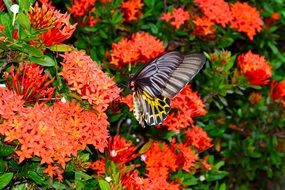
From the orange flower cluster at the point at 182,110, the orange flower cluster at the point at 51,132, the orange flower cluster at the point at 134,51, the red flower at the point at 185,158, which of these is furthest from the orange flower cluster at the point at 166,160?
the orange flower cluster at the point at 51,132

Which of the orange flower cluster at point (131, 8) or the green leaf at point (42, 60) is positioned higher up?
the green leaf at point (42, 60)

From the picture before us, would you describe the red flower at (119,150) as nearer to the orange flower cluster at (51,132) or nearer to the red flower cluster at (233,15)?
the orange flower cluster at (51,132)

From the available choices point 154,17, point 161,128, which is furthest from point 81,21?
point 161,128

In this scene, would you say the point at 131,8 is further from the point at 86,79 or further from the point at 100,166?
the point at 86,79

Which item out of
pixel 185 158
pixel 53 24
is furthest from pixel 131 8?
pixel 53 24

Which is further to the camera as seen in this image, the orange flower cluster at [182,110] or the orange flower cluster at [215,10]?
the orange flower cluster at [215,10]

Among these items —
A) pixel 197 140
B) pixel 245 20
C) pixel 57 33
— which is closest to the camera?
pixel 57 33

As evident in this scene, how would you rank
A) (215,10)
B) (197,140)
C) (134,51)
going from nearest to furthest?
1. (134,51)
2. (197,140)
3. (215,10)
